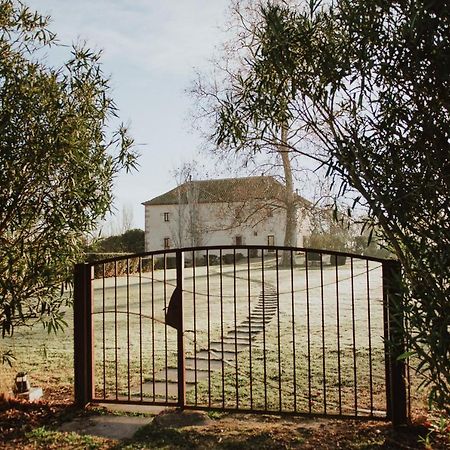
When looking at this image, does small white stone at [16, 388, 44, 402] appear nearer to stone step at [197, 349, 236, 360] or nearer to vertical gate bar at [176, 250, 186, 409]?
vertical gate bar at [176, 250, 186, 409]

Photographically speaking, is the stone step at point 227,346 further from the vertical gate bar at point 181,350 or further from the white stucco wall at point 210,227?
the white stucco wall at point 210,227

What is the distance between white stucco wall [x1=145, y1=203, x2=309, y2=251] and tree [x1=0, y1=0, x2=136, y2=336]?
1491cm

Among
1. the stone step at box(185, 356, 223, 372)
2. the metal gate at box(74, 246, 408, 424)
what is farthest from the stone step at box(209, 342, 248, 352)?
the stone step at box(185, 356, 223, 372)

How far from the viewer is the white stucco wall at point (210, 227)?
2124 centimetres

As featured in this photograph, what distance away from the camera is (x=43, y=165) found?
14.0ft

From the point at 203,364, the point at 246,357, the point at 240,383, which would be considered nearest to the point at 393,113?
the point at 240,383

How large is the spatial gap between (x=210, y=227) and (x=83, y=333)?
1904 cm

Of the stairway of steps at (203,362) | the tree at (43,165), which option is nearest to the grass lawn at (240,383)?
the stairway of steps at (203,362)

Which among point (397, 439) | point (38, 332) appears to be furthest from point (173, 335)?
point (397, 439)

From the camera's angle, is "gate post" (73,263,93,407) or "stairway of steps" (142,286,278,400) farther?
"stairway of steps" (142,286,278,400)

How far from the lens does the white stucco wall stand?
2124cm

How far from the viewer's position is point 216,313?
12.2 m

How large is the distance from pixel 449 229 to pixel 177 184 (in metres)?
27.0

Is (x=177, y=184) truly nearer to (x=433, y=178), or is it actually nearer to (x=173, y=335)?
(x=173, y=335)
